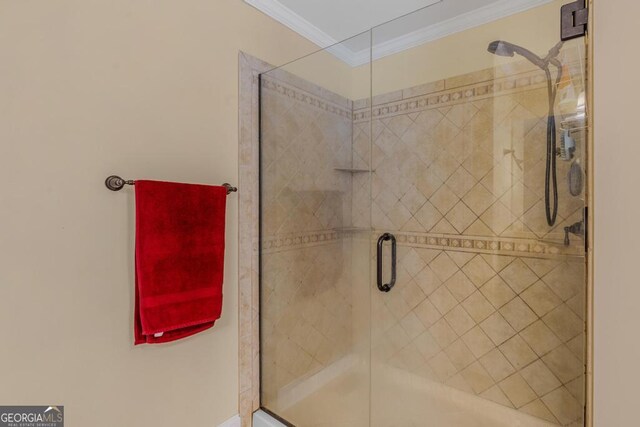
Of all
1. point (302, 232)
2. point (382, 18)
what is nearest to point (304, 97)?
point (382, 18)

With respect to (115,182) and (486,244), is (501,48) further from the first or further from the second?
(115,182)

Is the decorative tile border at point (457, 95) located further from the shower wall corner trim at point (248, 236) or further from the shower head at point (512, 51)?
the shower wall corner trim at point (248, 236)

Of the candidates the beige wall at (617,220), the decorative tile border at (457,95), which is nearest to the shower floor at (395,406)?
the beige wall at (617,220)

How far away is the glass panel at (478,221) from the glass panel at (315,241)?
0.12 meters

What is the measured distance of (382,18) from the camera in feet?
6.10

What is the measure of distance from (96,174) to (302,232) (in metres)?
1.03

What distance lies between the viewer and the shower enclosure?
141cm

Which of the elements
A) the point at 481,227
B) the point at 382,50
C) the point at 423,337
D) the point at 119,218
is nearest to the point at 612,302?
the point at 481,227

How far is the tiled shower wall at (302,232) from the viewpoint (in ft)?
5.56

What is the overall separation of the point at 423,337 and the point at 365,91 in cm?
154

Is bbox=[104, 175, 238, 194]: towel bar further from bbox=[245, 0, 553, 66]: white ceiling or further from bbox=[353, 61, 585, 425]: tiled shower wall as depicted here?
bbox=[353, 61, 585, 425]: tiled shower wall

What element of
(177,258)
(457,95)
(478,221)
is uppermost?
(457,95)

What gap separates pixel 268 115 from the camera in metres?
1.69

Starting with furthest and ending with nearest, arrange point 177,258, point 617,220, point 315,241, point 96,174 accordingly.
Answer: point 315,241, point 177,258, point 96,174, point 617,220
